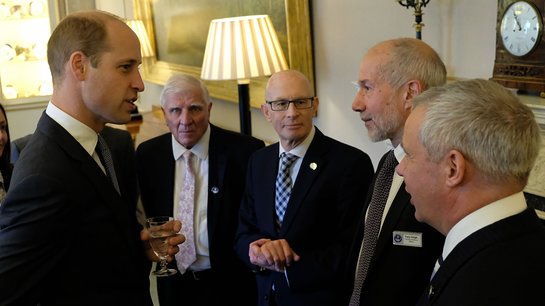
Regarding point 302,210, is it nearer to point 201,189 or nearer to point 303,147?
point 303,147

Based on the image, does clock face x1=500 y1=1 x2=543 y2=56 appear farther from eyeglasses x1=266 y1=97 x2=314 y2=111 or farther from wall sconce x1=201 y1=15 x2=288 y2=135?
wall sconce x1=201 y1=15 x2=288 y2=135

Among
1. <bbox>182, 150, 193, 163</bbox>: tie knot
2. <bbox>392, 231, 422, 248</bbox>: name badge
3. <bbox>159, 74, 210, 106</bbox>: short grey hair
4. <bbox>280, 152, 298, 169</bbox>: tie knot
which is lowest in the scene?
<bbox>392, 231, 422, 248</bbox>: name badge

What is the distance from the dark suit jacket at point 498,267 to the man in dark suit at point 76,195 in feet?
3.31

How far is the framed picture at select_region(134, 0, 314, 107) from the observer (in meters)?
4.43

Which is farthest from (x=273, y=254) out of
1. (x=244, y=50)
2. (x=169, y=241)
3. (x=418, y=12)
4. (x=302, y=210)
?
(x=244, y=50)

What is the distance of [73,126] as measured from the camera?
197 cm

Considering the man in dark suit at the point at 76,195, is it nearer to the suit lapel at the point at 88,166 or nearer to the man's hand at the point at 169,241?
the suit lapel at the point at 88,166

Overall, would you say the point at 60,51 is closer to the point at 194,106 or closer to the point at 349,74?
the point at 194,106

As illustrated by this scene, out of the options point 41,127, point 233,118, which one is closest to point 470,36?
point 41,127

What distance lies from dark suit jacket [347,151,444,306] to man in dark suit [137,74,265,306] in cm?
111

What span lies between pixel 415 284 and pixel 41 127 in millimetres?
1295

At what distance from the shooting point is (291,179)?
273 centimetres

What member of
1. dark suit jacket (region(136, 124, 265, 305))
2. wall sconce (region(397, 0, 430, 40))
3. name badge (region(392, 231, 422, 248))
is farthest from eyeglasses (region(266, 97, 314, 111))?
name badge (region(392, 231, 422, 248))

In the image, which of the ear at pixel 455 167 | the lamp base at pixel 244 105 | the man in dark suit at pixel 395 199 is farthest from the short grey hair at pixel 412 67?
the lamp base at pixel 244 105
